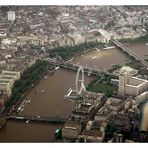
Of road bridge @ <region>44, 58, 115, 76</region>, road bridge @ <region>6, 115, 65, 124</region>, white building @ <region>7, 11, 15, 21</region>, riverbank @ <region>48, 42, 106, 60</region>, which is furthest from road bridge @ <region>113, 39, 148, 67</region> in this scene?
road bridge @ <region>6, 115, 65, 124</region>

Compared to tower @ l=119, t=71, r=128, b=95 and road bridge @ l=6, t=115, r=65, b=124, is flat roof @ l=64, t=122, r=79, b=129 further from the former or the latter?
tower @ l=119, t=71, r=128, b=95

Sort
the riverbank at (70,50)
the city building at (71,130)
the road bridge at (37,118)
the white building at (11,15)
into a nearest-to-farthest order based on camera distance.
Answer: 1. the city building at (71,130)
2. the road bridge at (37,118)
3. the white building at (11,15)
4. the riverbank at (70,50)

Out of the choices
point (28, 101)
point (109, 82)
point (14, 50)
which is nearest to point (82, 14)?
point (14, 50)

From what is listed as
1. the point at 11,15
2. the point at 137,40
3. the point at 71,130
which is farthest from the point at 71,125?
the point at 137,40

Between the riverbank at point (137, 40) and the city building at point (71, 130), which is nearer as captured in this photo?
the city building at point (71, 130)

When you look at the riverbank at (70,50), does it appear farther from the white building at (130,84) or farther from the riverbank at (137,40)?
the white building at (130,84)

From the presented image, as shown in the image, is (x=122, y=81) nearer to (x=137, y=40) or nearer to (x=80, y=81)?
(x=80, y=81)

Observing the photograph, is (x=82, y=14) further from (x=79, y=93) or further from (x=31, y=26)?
(x=79, y=93)

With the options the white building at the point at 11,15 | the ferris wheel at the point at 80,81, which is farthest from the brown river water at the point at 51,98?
the white building at the point at 11,15
